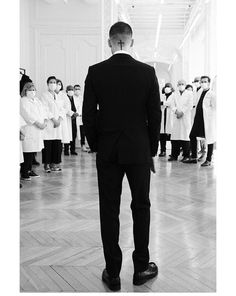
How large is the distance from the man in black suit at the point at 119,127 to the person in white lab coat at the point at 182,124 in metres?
5.24

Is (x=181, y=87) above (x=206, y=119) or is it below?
above

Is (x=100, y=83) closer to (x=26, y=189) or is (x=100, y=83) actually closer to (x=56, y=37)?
(x=26, y=189)

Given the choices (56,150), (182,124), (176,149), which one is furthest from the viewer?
(176,149)

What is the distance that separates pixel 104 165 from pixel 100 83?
1.40 ft

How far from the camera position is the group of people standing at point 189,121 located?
21.6 feet

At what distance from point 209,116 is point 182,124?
0.72m

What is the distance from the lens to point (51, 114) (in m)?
6.00

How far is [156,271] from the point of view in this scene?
2.25 metres

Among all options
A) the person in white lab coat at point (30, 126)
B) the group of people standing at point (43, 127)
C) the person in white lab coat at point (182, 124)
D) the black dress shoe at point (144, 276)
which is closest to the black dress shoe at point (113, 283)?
the black dress shoe at point (144, 276)

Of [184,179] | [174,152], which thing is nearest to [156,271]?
[184,179]

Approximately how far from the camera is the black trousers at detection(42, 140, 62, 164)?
6.01 metres

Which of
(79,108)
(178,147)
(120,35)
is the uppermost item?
(120,35)

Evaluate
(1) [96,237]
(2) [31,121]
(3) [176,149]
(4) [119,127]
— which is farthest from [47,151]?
(4) [119,127]

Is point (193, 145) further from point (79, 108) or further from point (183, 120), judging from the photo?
point (79, 108)
